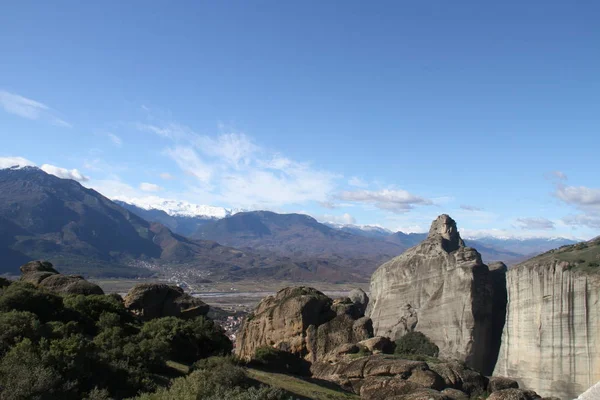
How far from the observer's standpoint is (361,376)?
2856cm

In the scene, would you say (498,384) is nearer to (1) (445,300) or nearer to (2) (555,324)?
(2) (555,324)

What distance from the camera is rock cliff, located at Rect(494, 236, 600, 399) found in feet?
145

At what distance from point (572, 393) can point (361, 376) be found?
2656 cm

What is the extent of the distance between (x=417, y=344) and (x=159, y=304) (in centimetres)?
2784

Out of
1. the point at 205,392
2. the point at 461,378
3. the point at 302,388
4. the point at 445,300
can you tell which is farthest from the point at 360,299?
the point at 205,392

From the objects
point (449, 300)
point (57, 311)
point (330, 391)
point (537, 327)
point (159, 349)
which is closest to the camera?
point (159, 349)

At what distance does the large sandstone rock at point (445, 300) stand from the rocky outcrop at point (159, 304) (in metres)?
25.6

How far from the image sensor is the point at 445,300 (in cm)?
5372

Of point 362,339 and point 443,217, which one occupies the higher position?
point 443,217

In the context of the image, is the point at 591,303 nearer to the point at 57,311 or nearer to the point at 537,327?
the point at 537,327

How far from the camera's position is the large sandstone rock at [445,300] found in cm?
5122

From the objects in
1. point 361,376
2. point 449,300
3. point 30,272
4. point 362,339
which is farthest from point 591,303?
point 30,272

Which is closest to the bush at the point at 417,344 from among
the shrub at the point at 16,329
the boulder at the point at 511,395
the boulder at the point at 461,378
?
the boulder at the point at 461,378

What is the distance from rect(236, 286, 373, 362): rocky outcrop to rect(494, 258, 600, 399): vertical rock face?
17612 millimetres
